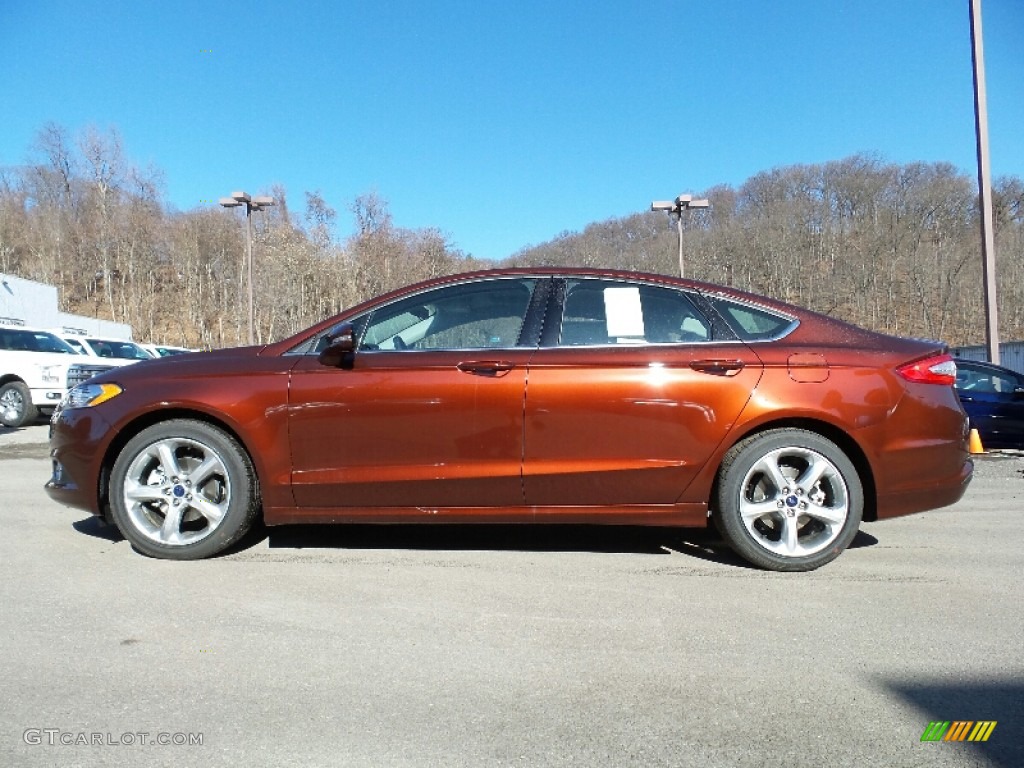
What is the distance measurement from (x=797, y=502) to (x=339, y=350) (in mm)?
2511

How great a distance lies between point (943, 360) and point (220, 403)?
12.7 ft

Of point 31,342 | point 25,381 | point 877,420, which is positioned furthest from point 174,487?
point 31,342

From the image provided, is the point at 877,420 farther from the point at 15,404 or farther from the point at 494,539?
the point at 15,404

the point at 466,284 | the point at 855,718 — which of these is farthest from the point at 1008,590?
the point at 466,284

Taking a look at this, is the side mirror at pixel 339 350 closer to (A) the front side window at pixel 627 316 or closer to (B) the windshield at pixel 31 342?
(A) the front side window at pixel 627 316

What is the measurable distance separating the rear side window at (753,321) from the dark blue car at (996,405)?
6.55 meters

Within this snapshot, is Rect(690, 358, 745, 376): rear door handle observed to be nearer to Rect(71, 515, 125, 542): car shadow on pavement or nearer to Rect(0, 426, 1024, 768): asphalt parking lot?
Rect(0, 426, 1024, 768): asphalt parking lot

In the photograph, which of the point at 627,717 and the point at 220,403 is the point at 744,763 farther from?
the point at 220,403

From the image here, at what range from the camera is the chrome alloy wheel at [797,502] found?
3492mm

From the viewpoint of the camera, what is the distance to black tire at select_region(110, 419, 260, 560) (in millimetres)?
3645

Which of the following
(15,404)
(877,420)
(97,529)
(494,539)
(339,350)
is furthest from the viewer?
(15,404)

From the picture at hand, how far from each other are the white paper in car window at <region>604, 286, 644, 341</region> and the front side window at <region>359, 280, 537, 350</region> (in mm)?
442

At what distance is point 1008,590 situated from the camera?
3.29 meters

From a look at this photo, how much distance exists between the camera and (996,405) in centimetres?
887
